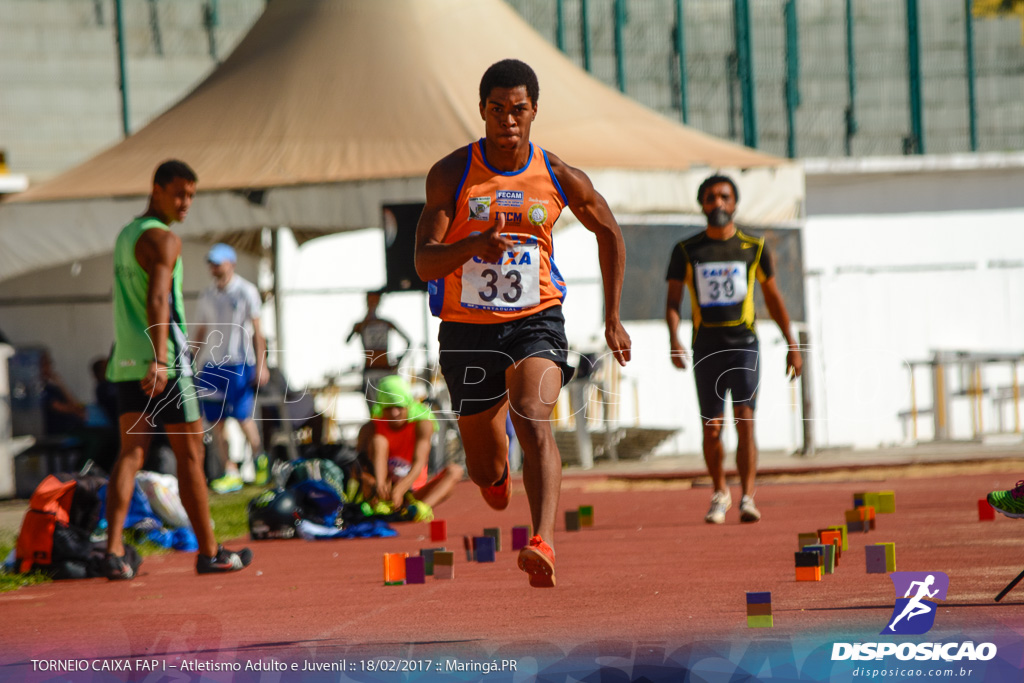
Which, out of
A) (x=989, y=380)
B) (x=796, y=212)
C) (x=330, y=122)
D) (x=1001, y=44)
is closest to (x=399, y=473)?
(x=330, y=122)

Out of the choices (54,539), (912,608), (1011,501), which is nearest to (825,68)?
(54,539)

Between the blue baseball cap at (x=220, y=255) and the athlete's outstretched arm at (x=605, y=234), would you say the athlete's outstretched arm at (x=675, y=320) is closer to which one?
the athlete's outstretched arm at (x=605, y=234)

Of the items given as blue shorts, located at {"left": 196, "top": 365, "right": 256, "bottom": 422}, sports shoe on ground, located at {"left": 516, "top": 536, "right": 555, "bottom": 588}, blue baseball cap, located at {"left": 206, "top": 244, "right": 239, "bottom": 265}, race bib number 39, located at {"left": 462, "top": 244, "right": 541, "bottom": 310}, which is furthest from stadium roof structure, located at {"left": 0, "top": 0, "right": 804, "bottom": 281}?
sports shoe on ground, located at {"left": 516, "top": 536, "right": 555, "bottom": 588}

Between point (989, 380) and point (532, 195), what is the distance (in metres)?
11.8

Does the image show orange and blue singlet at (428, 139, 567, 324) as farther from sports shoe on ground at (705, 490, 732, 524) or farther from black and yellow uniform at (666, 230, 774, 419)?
sports shoe on ground at (705, 490, 732, 524)

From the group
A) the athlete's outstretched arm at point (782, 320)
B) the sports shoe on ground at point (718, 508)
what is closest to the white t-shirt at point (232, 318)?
the sports shoe on ground at point (718, 508)

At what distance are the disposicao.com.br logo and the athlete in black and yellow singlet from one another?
3484 millimetres

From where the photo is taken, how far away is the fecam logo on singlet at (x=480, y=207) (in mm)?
5359

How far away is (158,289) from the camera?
6875 mm

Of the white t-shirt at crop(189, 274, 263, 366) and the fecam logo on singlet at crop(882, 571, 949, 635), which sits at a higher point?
the white t-shirt at crop(189, 274, 263, 366)

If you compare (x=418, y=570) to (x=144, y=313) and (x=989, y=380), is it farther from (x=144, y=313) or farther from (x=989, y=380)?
(x=989, y=380)

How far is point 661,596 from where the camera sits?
595 cm

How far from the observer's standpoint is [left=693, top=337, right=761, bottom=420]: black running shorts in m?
8.60

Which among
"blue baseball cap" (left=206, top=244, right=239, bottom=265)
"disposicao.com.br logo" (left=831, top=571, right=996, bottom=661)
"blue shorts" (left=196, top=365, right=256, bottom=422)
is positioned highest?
"blue baseball cap" (left=206, top=244, right=239, bottom=265)
